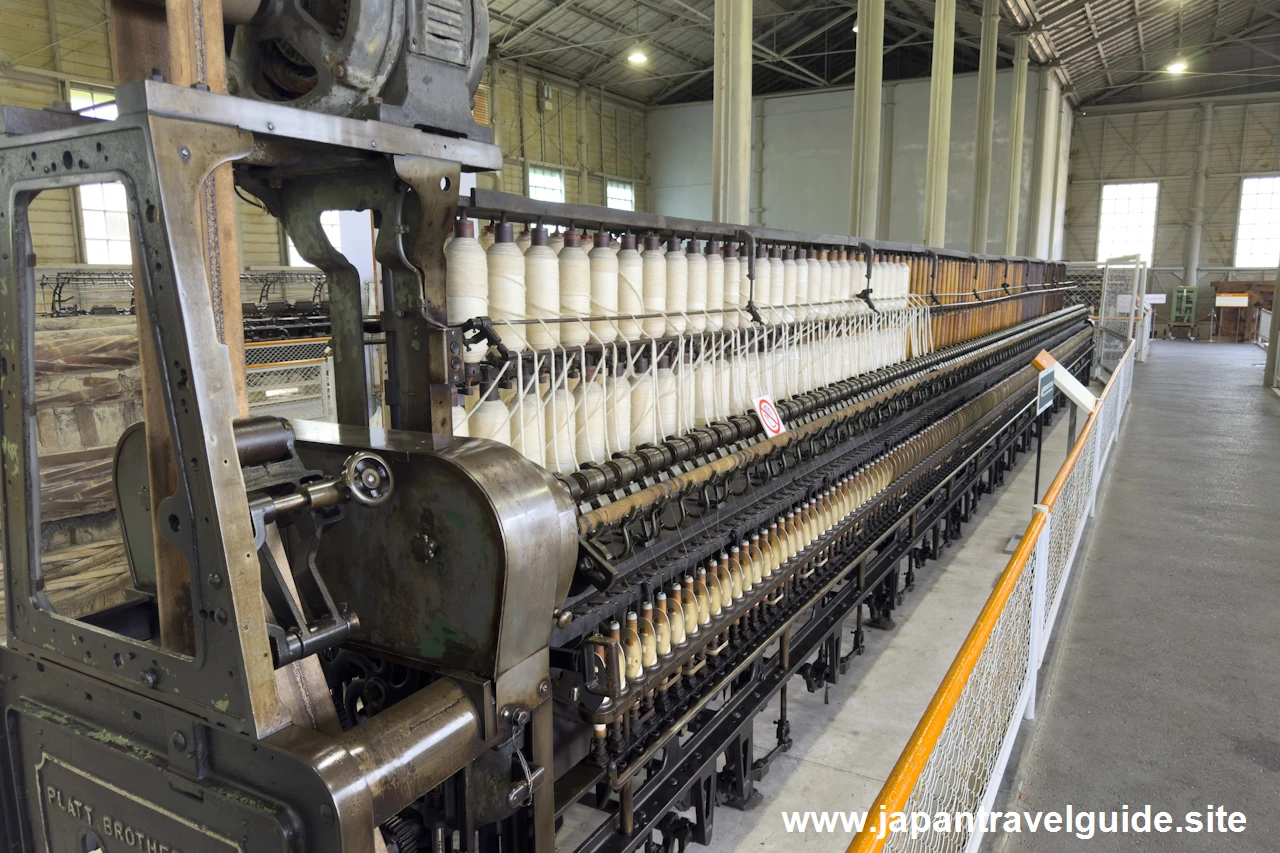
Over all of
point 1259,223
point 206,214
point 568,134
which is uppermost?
point 568,134

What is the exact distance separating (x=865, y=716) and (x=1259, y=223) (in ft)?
90.9

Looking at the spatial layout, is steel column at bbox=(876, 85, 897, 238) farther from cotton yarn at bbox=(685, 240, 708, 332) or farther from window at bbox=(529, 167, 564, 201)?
cotton yarn at bbox=(685, 240, 708, 332)

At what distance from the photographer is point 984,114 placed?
14.7m

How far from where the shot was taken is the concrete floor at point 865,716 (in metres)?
3.44

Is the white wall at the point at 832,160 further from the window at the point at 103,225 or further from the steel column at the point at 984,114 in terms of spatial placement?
the window at the point at 103,225

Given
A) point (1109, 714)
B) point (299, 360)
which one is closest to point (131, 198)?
point (1109, 714)

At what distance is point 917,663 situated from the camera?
4.81 meters

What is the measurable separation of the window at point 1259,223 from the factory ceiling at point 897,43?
9.25 feet

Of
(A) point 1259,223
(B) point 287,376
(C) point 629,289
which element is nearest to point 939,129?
(B) point 287,376

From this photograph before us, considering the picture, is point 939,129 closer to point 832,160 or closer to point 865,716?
point 865,716

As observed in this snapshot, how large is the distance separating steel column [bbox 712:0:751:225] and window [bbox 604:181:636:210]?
1915 centimetres

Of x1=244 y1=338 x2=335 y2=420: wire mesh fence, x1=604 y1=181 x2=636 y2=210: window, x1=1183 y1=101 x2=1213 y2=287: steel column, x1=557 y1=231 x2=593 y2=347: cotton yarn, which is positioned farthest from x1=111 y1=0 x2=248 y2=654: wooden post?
x1=1183 y1=101 x2=1213 y2=287: steel column

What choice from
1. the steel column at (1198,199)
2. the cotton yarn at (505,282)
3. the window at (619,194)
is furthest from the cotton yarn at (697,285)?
the steel column at (1198,199)

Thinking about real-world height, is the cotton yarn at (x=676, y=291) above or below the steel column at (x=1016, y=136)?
below
